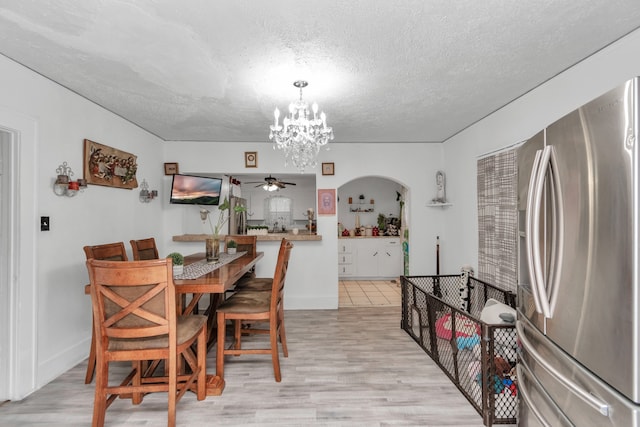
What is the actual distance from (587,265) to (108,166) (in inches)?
150

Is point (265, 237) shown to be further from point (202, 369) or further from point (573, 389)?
point (573, 389)

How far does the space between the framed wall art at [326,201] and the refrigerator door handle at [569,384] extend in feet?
10.5

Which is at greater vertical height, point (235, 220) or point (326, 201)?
point (326, 201)

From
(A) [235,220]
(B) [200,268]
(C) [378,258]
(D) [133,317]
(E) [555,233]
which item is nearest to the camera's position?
(E) [555,233]

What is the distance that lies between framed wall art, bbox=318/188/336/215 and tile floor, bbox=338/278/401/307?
4.68 ft

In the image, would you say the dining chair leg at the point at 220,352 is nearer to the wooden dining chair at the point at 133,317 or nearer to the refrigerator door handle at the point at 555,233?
the wooden dining chair at the point at 133,317

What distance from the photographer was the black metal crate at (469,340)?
2.00 meters

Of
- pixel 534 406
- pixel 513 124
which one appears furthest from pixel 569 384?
pixel 513 124

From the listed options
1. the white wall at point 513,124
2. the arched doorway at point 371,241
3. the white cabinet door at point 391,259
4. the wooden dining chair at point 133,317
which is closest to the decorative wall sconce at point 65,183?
the wooden dining chair at point 133,317

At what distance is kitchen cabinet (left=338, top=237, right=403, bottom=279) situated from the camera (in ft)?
21.9

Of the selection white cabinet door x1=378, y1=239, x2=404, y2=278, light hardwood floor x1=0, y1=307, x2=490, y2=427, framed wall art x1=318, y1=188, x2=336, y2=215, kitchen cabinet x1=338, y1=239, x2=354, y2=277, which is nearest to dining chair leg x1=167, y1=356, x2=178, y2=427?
light hardwood floor x1=0, y1=307, x2=490, y2=427

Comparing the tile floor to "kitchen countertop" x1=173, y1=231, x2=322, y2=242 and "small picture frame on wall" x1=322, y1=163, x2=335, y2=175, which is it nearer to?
"kitchen countertop" x1=173, y1=231, x2=322, y2=242

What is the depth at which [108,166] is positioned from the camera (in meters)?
3.26

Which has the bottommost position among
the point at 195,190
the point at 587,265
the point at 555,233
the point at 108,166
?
the point at 587,265
